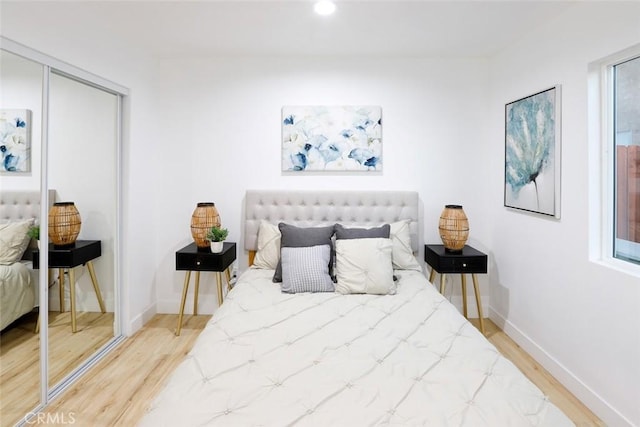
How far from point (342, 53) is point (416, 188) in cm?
144

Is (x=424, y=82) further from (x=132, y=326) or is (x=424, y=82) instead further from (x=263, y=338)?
(x=132, y=326)

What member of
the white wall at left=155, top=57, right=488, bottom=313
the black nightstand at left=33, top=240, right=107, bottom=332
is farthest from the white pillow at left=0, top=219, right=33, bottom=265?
the white wall at left=155, top=57, right=488, bottom=313

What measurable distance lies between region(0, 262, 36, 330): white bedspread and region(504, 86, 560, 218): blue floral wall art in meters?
3.41

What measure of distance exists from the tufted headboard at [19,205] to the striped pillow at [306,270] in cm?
159

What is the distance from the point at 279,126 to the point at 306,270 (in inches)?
60.2

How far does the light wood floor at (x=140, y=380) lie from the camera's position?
2131mm

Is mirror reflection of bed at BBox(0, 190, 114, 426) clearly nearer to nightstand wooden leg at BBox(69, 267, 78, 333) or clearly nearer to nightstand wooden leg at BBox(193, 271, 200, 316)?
nightstand wooden leg at BBox(69, 267, 78, 333)

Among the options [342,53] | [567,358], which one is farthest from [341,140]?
[567,358]

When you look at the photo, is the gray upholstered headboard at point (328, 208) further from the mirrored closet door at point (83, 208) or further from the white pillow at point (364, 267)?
the mirrored closet door at point (83, 208)

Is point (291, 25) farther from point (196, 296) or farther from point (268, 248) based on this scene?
point (196, 296)

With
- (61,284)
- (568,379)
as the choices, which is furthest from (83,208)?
(568,379)

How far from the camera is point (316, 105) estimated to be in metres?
3.48

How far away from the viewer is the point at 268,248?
125 inches

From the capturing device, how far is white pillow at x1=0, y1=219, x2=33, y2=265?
1.94 meters
